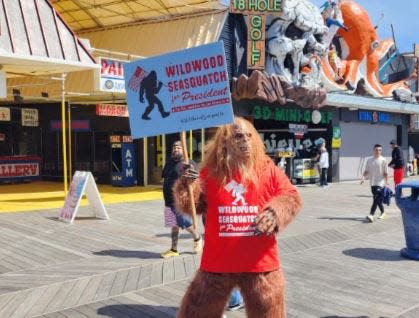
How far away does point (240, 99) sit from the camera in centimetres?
1748

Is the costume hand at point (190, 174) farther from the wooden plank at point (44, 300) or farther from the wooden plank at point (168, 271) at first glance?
the wooden plank at point (168, 271)

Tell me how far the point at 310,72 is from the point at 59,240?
13709mm

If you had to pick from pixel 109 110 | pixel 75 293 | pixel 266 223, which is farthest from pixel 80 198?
pixel 266 223

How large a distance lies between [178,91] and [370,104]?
19.3 meters

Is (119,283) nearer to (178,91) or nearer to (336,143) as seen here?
(178,91)

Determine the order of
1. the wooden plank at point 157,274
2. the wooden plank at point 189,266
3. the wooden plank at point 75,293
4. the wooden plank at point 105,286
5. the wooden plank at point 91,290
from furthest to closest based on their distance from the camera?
the wooden plank at point 189,266, the wooden plank at point 157,274, the wooden plank at point 105,286, the wooden plank at point 91,290, the wooden plank at point 75,293

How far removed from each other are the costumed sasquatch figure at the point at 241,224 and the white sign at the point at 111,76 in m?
10.8

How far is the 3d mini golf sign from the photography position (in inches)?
683

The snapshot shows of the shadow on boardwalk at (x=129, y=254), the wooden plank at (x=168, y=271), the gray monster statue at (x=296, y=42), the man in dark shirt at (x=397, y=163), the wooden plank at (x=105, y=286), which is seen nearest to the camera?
the wooden plank at (x=105, y=286)

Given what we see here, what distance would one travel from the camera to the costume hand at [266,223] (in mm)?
3244

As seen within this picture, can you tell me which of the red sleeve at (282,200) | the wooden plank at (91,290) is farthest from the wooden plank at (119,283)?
the red sleeve at (282,200)

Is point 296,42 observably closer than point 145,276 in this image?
No

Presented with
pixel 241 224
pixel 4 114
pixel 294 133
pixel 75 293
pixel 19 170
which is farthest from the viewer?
pixel 294 133

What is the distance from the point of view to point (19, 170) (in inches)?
788
